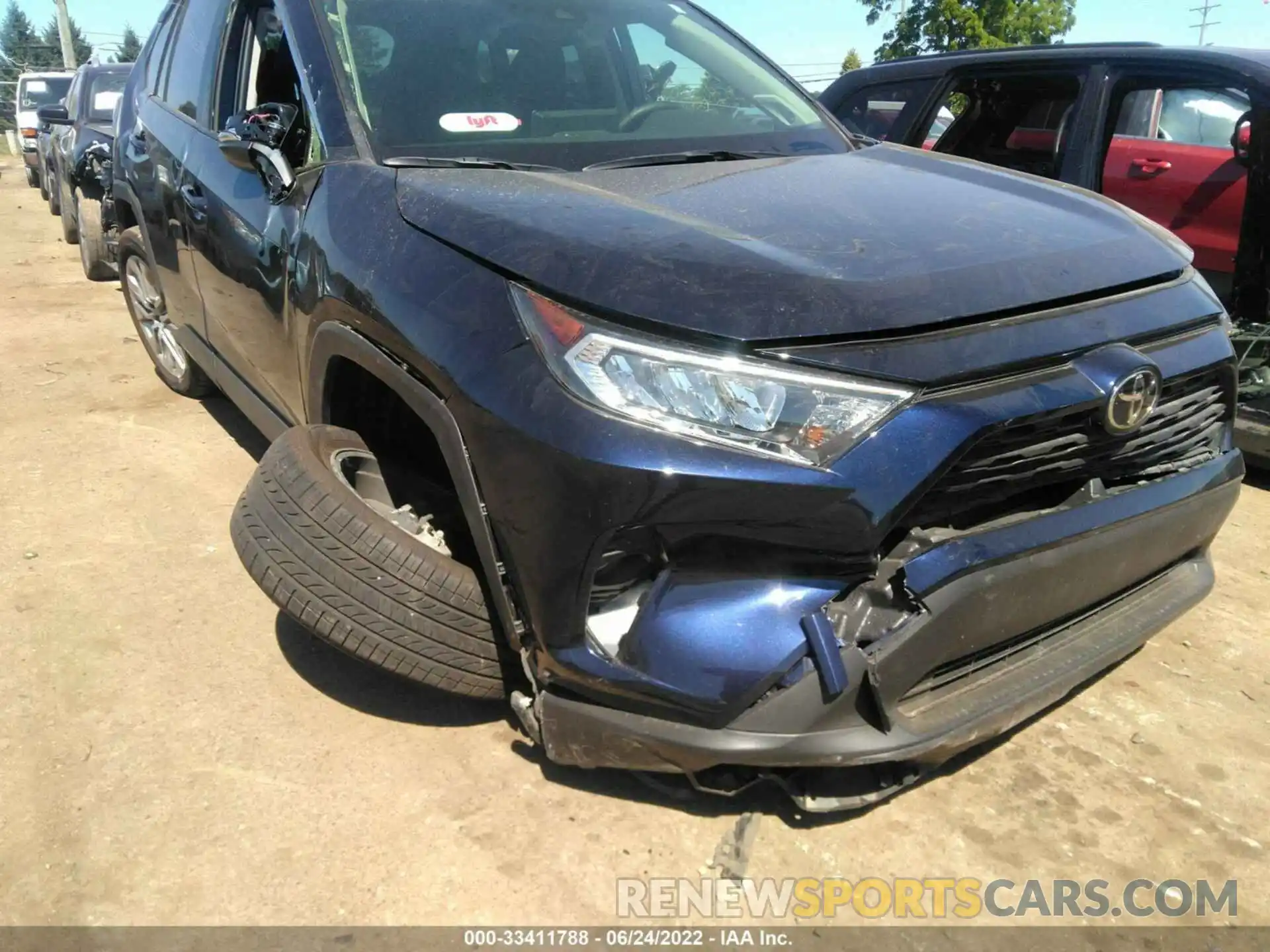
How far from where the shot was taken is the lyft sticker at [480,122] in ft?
8.80

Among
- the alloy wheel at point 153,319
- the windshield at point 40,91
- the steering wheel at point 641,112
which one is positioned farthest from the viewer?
the windshield at point 40,91

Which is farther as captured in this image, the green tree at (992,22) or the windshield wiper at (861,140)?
the green tree at (992,22)

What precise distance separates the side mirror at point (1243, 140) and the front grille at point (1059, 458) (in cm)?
221

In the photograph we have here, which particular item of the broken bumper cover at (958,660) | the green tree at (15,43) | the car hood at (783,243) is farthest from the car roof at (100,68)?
the green tree at (15,43)

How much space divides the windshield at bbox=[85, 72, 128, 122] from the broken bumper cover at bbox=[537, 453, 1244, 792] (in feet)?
30.7

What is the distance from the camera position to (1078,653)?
2242mm

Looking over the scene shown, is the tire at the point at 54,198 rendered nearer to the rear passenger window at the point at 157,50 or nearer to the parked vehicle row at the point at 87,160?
the parked vehicle row at the point at 87,160

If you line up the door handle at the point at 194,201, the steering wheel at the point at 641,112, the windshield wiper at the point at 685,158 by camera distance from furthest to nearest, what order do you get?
the door handle at the point at 194,201 → the steering wheel at the point at 641,112 → the windshield wiper at the point at 685,158

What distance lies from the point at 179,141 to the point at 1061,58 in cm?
359

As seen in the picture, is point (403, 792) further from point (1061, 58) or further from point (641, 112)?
point (1061, 58)

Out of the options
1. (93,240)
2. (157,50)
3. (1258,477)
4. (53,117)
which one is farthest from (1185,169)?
(53,117)

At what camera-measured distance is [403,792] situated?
2.34 metres

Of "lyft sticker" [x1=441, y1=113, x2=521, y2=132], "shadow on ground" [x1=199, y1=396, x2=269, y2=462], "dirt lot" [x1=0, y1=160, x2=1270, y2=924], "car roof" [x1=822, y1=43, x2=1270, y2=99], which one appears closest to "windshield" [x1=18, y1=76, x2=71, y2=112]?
"shadow on ground" [x1=199, y1=396, x2=269, y2=462]

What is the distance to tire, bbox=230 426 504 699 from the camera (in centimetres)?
220
